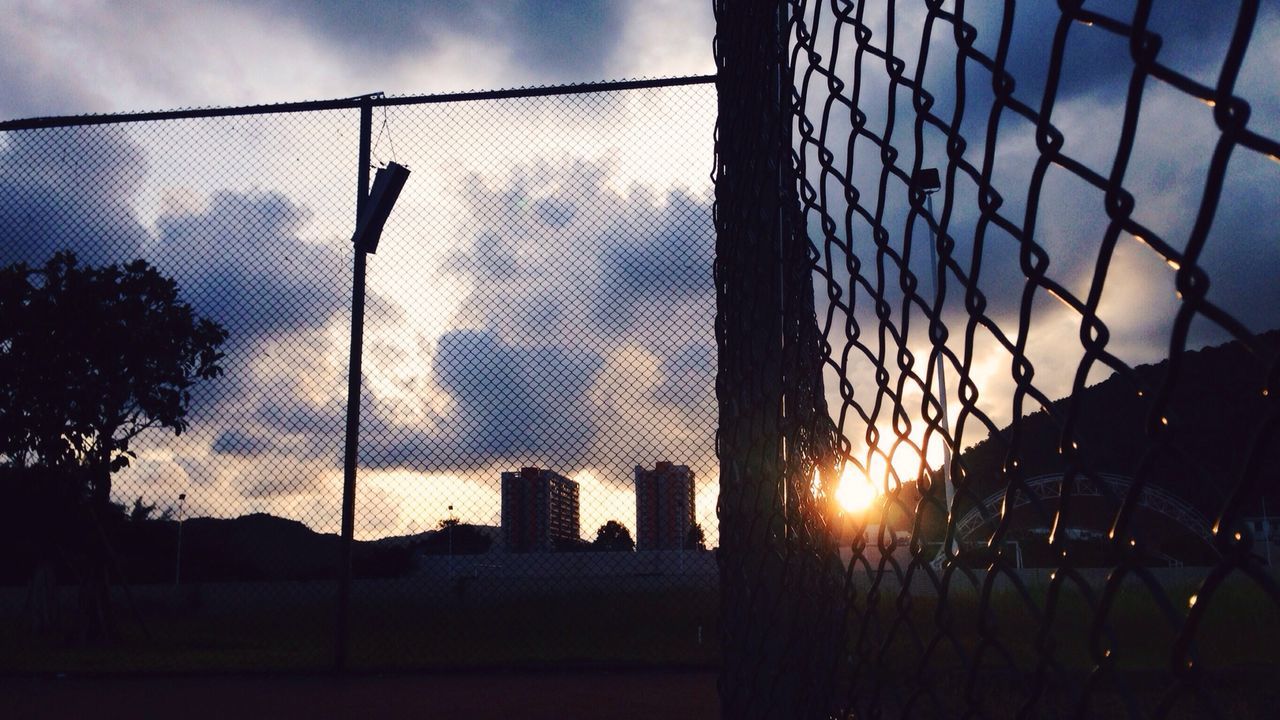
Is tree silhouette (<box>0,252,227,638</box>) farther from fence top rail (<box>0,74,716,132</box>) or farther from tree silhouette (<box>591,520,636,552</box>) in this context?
tree silhouette (<box>591,520,636,552</box>)

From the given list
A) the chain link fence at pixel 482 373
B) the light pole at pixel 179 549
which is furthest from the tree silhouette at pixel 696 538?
the light pole at pixel 179 549

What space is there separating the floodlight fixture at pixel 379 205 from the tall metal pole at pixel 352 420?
0.24 feet

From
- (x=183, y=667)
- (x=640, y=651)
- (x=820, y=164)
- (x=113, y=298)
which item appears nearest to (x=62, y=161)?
(x=113, y=298)

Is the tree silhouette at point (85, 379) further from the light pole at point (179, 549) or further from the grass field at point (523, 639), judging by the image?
the grass field at point (523, 639)

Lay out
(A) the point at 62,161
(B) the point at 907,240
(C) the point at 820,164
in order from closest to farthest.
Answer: (B) the point at 907,240 < (C) the point at 820,164 < (A) the point at 62,161

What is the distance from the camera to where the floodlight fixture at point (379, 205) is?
4.58m

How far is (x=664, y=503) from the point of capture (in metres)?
4.29

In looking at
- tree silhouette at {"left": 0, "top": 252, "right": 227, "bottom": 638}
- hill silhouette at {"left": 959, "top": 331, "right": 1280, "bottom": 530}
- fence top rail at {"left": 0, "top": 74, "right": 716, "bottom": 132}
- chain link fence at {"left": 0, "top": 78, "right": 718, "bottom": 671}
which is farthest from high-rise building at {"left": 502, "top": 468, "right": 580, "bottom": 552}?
hill silhouette at {"left": 959, "top": 331, "right": 1280, "bottom": 530}

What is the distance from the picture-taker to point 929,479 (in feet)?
3.32

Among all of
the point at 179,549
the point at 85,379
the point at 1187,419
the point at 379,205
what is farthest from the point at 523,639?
the point at 1187,419

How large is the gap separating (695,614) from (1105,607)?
414 cm

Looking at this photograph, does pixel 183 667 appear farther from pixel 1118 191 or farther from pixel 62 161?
pixel 1118 191

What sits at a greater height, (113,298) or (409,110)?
(409,110)

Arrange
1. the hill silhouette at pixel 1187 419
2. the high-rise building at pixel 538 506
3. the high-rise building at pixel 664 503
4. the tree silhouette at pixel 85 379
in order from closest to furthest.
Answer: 1. the hill silhouette at pixel 1187 419
2. the high-rise building at pixel 664 503
3. the high-rise building at pixel 538 506
4. the tree silhouette at pixel 85 379
